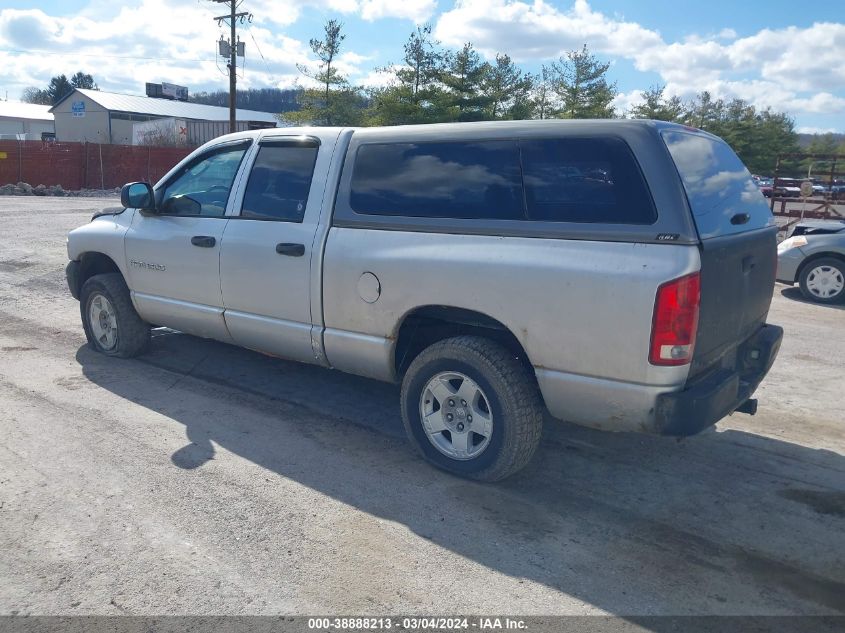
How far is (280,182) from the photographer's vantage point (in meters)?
4.98

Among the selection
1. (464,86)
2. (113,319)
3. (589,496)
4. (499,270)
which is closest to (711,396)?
(589,496)

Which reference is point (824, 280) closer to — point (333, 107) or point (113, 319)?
Result: point (113, 319)

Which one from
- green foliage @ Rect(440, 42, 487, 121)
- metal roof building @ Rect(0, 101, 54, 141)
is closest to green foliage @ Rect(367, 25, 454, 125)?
green foliage @ Rect(440, 42, 487, 121)

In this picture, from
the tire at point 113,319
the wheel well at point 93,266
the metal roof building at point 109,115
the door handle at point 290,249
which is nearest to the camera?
the door handle at point 290,249

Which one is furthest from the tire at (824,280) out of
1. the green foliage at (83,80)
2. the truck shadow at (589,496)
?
the green foliage at (83,80)

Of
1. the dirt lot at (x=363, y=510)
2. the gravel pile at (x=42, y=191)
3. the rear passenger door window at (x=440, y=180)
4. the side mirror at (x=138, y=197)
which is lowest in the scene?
the dirt lot at (x=363, y=510)

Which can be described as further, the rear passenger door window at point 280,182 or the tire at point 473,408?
the rear passenger door window at point 280,182

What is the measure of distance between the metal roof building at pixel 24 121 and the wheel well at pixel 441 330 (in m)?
83.1

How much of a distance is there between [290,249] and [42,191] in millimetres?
29513

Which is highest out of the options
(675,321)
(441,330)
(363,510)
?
(675,321)

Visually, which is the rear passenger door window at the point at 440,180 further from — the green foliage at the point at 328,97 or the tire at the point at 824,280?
the green foliage at the point at 328,97

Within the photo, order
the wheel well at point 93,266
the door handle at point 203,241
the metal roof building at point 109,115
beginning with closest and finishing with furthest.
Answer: the door handle at point 203,241 < the wheel well at point 93,266 < the metal roof building at point 109,115

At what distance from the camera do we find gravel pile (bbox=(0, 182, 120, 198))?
28984mm

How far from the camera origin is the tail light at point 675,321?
3.30m
